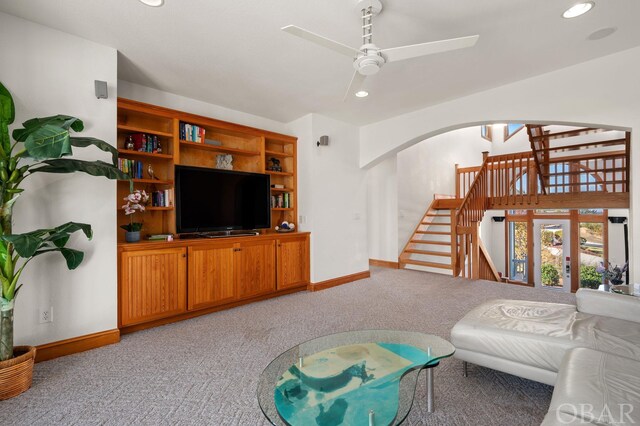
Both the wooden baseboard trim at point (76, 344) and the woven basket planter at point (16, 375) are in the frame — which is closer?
the woven basket planter at point (16, 375)

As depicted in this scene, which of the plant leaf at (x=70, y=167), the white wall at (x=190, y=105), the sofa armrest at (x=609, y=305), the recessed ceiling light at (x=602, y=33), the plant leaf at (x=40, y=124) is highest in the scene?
the recessed ceiling light at (x=602, y=33)

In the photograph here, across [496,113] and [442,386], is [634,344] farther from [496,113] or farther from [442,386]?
[496,113]

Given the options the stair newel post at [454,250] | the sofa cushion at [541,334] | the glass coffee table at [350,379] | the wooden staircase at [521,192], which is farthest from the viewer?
the stair newel post at [454,250]

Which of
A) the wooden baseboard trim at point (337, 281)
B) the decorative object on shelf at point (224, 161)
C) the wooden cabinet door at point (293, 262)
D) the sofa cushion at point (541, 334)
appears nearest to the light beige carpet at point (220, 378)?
the sofa cushion at point (541, 334)

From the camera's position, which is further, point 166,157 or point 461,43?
point 166,157

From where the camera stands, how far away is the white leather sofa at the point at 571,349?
1.13m

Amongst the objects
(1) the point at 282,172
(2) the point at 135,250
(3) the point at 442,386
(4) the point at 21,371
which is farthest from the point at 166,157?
(3) the point at 442,386

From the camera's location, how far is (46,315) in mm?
2445

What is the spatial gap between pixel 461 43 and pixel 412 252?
5.08 m

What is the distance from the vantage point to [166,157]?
346cm

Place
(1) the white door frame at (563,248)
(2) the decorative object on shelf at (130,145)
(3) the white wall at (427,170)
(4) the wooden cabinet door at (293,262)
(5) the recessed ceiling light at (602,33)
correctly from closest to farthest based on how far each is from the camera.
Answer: (5) the recessed ceiling light at (602,33) → (2) the decorative object on shelf at (130,145) → (4) the wooden cabinet door at (293,262) → (3) the white wall at (427,170) → (1) the white door frame at (563,248)

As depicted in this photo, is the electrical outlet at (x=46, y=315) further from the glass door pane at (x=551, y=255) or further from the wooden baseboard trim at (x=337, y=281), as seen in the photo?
the glass door pane at (x=551, y=255)

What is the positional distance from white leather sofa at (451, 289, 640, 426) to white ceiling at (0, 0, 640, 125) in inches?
89.0

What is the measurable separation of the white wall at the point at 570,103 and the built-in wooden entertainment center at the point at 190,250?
95.9 inches
